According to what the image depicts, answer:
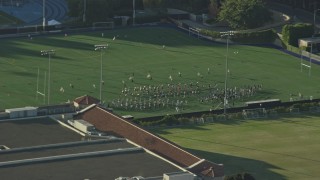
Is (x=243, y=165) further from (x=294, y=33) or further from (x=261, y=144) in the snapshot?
(x=294, y=33)

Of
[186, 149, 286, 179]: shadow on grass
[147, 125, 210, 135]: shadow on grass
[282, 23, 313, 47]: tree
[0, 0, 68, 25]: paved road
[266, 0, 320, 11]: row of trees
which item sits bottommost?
[186, 149, 286, 179]: shadow on grass

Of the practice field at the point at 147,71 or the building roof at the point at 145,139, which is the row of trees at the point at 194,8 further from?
the building roof at the point at 145,139

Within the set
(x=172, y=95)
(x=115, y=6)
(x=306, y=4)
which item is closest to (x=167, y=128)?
(x=172, y=95)

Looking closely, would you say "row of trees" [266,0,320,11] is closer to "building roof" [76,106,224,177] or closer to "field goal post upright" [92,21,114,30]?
"field goal post upright" [92,21,114,30]

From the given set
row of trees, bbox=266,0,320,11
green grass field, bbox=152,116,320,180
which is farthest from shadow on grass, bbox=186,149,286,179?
row of trees, bbox=266,0,320,11

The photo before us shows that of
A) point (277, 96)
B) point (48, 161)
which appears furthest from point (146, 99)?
point (48, 161)

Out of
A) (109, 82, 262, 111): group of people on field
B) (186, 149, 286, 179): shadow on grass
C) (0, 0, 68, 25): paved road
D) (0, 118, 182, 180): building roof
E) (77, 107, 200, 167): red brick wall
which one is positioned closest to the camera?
(0, 118, 182, 180): building roof

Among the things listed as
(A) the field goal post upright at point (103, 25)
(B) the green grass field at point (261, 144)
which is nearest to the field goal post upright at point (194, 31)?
(A) the field goal post upright at point (103, 25)
